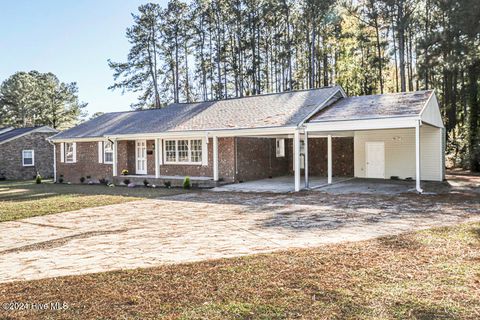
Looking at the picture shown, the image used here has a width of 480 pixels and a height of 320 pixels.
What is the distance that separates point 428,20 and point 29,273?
3120 centimetres

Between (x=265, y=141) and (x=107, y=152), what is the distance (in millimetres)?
9235

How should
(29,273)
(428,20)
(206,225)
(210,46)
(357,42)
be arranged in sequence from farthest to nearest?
(210,46)
(357,42)
(428,20)
(206,225)
(29,273)

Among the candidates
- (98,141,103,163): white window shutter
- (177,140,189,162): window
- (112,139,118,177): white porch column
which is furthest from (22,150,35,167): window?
(177,140,189,162): window

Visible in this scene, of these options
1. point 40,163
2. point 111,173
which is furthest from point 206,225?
point 40,163

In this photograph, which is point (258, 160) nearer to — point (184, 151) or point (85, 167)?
point (184, 151)

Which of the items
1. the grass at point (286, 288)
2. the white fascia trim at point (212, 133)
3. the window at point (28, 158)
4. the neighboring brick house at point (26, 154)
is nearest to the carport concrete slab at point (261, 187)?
the white fascia trim at point (212, 133)

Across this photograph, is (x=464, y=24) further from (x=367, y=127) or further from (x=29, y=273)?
(x=29, y=273)

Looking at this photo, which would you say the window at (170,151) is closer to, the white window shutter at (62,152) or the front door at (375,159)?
the white window shutter at (62,152)

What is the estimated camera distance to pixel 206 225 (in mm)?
8633

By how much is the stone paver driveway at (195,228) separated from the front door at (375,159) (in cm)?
693

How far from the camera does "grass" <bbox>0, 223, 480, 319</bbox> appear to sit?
150 inches

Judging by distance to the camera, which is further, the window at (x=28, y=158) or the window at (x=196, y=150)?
the window at (x=28, y=158)

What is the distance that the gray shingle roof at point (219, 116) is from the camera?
17.5 m

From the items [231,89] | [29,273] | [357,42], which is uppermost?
[357,42]
